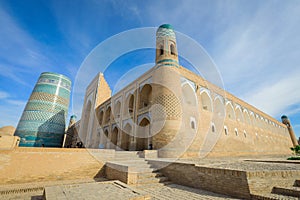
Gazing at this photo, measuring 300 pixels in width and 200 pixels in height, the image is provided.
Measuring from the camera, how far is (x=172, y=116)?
764 centimetres

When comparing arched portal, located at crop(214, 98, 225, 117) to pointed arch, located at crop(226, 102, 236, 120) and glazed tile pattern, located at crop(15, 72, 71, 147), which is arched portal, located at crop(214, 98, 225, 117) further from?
glazed tile pattern, located at crop(15, 72, 71, 147)

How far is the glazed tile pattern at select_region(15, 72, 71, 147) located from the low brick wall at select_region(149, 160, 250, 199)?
58.3 ft

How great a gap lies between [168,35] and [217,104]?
7116 millimetres

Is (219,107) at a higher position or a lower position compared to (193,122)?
higher

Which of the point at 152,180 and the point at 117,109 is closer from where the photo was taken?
the point at 152,180

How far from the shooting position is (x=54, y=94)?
18.1m

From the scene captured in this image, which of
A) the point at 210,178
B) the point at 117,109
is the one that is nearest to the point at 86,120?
the point at 117,109

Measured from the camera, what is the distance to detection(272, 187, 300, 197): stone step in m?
2.15

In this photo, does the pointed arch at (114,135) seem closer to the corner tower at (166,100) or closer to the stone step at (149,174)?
the corner tower at (166,100)

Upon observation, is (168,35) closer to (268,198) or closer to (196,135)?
(196,135)

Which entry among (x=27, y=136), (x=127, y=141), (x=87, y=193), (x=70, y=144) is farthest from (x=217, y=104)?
(x=70, y=144)

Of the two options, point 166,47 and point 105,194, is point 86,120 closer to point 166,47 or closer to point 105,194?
point 166,47

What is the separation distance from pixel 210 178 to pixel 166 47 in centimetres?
825

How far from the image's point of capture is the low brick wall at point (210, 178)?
7.88 feet
